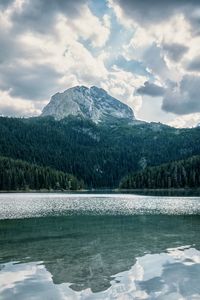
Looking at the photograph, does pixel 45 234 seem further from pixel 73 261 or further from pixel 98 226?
pixel 73 261

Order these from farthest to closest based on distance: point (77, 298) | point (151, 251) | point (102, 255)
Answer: point (151, 251), point (102, 255), point (77, 298)

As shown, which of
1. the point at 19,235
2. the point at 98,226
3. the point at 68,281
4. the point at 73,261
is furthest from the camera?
the point at 98,226

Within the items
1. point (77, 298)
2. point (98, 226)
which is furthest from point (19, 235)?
point (77, 298)

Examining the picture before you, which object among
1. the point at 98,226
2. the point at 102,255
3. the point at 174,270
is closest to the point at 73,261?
the point at 102,255

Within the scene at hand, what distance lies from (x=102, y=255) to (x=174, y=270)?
7.65 metres

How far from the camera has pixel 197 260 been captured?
99.7ft

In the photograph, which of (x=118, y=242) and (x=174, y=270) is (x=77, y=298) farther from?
(x=118, y=242)

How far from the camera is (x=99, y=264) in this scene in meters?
28.9

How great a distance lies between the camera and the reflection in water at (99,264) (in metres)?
21.4

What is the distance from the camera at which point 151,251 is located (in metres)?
34.9

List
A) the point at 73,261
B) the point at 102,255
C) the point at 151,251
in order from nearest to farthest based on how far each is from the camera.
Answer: the point at 73,261
the point at 102,255
the point at 151,251

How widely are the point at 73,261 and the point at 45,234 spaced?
61.7ft

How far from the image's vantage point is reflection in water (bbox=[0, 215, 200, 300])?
70.3 feet

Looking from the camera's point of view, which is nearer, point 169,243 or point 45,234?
point 169,243
